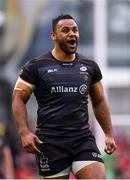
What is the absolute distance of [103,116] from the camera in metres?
8.45

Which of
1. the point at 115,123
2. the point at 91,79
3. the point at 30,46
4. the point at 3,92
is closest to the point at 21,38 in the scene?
the point at 30,46

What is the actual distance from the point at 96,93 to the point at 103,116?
0.23 metres

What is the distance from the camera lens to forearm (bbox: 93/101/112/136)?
→ 842 cm

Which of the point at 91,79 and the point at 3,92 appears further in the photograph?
the point at 3,92

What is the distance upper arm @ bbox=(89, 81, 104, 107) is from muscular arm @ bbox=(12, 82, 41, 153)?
2.08 ft

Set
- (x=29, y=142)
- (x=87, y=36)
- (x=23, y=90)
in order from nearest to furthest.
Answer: (x=29, y=142), (x=23, y=90), (x=87, y=36)

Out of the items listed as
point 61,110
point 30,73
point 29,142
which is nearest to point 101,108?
point 61,110

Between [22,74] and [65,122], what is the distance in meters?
0.59

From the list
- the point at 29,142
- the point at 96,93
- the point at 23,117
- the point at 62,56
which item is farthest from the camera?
the point at 96,93

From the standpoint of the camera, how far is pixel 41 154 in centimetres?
814

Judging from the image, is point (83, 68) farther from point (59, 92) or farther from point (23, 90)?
point (23, 90)

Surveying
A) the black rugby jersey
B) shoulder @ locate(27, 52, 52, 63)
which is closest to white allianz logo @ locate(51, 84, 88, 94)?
the black rugby jersey

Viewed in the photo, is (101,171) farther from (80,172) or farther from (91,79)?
(91,79)

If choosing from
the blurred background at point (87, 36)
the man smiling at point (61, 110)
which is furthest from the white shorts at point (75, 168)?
the blurred background at point (87, 36)
